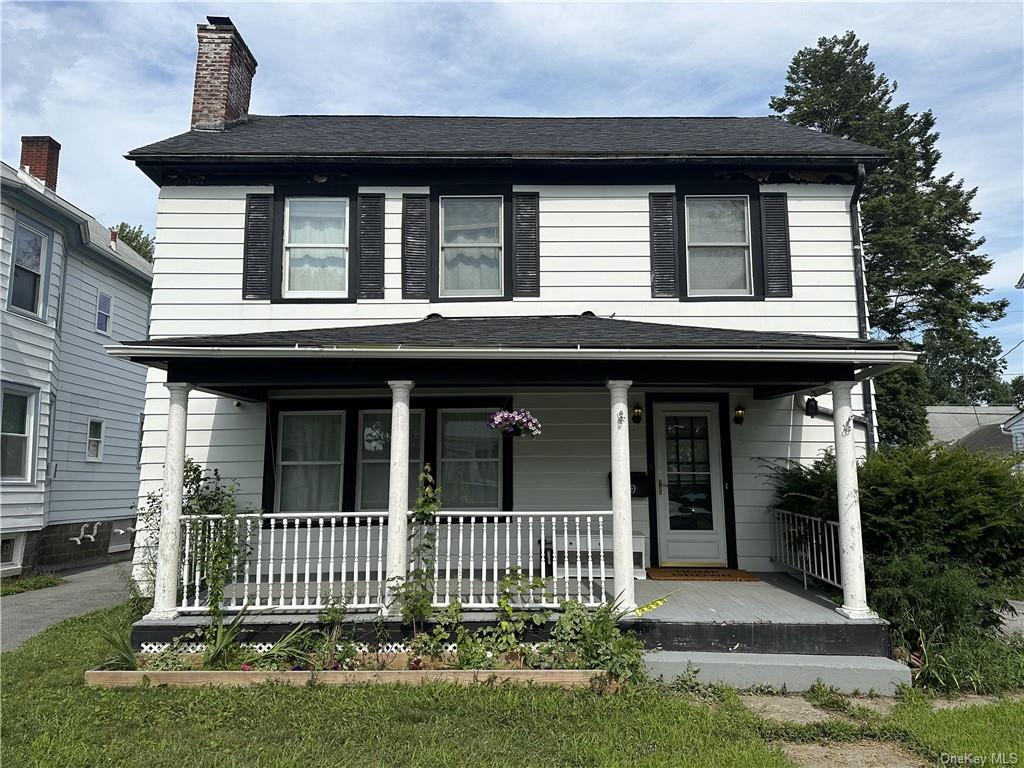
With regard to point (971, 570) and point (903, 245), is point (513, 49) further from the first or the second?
point (903, 245)

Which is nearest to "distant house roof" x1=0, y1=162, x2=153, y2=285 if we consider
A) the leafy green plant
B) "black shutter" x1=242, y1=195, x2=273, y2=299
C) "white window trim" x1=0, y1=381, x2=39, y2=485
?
"white window trim" x1=0, y1=381, x2=39, y2=485

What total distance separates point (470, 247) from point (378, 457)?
3.18 meters

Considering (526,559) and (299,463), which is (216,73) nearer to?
(299,463)

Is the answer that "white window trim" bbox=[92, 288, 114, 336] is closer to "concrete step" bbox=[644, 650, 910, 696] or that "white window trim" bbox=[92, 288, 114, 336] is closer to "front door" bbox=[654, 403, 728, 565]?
"front door" bbox=[654, 403, 728, 565]

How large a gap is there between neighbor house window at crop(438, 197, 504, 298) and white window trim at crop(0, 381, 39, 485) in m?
8.92

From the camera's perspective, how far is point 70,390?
1290 cm

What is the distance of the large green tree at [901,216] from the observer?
22875 mm

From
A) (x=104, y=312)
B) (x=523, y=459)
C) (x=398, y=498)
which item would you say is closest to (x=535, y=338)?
(x=398, y=498)

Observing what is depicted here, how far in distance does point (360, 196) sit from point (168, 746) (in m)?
6.63

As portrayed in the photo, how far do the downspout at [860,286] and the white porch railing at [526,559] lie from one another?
3997 mm

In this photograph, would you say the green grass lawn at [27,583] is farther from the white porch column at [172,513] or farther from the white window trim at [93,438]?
the white porch column at [172,513]

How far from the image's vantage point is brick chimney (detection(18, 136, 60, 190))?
13180 millimetres

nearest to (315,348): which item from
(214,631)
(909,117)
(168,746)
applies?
(214,631)

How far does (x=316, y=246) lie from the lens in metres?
8.32
